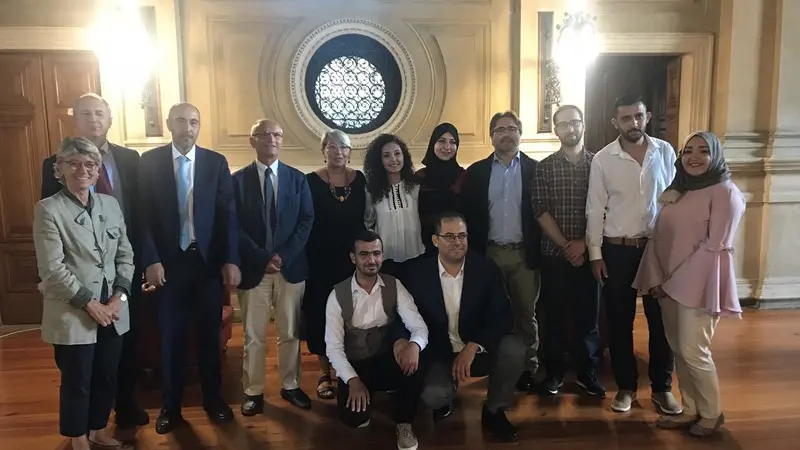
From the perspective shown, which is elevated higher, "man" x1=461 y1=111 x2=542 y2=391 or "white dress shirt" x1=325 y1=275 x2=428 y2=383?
"man" x1=461 y1=111 x2=542 y2=391

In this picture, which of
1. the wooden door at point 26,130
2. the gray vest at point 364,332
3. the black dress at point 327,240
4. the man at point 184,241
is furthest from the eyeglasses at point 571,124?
the wooden door at point 26,130

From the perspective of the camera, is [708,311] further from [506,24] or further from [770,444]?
[506,24]

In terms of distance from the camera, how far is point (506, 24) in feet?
14.7

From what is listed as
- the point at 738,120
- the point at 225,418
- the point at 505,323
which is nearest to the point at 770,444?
the point at 505,323

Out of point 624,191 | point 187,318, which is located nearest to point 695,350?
point 624,191

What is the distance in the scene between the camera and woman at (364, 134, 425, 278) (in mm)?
2855

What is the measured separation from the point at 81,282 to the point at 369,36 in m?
3.00

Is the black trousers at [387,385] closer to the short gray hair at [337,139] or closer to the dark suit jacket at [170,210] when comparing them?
the dark suit jacket at [170,210]

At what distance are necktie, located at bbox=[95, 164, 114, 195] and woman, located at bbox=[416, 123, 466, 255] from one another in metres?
1.47

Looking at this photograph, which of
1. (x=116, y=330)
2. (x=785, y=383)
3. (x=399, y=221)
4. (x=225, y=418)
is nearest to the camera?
(x=116, y=330)

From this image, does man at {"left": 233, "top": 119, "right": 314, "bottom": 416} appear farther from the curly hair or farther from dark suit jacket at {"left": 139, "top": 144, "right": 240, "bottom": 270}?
the curly hair

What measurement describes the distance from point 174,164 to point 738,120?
14.5ft

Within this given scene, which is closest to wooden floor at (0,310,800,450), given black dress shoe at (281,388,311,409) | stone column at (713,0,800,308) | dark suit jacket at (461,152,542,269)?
black dress shoe at (281,388,311,409)

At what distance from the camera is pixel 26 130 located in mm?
4223
